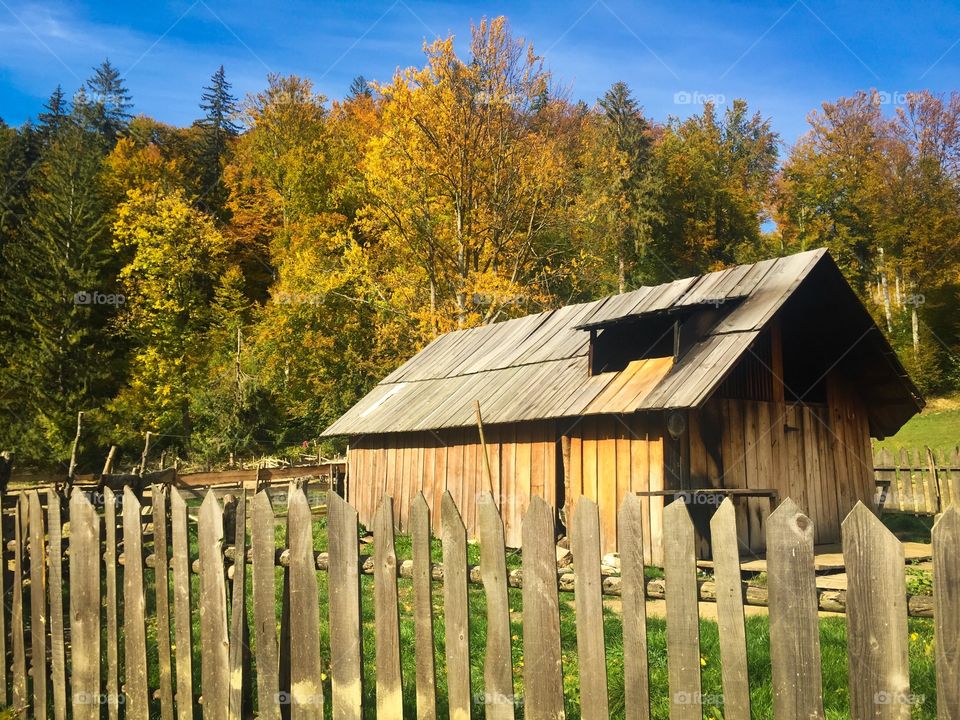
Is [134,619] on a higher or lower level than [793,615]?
lower

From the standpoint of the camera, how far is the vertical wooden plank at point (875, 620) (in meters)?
2.81

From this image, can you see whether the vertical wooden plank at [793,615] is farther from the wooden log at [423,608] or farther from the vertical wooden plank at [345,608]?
the vertical wooden plank at [345,608]

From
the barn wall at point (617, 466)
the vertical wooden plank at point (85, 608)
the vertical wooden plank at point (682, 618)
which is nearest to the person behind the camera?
the vertical wooden plank at point (682, 618)

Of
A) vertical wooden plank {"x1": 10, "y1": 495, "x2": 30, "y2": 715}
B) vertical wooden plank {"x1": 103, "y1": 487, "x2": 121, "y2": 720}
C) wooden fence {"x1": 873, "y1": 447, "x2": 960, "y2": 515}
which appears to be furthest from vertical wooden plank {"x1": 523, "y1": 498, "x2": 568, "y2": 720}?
wooden fence {"x1": 873, "y1": 447, "x2": 960, "y2": 515}

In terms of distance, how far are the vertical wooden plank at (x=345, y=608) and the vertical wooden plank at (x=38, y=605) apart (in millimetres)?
2406

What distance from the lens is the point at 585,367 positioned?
14531 millimetres

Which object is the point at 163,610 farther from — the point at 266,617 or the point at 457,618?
the point at 457,618

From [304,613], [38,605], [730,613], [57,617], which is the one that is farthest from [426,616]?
[38,605]

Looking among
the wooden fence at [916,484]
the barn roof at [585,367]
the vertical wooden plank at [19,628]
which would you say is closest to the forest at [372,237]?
the barn roof at [585,367]

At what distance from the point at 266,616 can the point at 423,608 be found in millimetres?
970

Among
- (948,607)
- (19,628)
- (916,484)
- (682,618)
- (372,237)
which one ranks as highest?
(372,237)

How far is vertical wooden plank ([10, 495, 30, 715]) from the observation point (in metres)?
5.50

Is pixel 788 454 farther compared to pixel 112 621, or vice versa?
pixel 788 454

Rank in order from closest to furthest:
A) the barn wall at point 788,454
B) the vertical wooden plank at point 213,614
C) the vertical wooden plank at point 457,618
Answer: the vertical wooden plank at point 457,618 → the vertical wooden plank at point 213,614 → the barn wall at point 788,454
